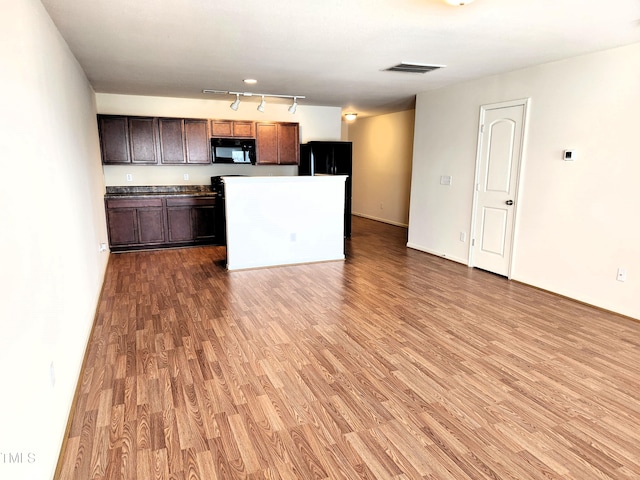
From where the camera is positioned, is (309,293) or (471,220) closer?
(309,293)

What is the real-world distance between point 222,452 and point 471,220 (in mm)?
4483

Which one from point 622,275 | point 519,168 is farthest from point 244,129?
point 622,275

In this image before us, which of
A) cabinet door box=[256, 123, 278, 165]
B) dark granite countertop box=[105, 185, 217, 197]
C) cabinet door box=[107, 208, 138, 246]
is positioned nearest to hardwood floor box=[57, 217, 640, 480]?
cabinet door box=[107, 208, 138, 246]

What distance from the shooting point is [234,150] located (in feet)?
22.5

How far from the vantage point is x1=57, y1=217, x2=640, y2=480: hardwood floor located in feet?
6.28

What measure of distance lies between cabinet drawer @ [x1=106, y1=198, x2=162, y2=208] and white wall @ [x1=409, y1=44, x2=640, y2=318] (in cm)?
464

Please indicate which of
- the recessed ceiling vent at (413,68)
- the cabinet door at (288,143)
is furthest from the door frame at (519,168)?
the cabinet door at (288,143)

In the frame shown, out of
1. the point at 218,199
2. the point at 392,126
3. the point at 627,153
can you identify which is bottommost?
the point at 218,199

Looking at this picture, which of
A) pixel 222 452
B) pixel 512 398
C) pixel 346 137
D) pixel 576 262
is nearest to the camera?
pixel 222 452

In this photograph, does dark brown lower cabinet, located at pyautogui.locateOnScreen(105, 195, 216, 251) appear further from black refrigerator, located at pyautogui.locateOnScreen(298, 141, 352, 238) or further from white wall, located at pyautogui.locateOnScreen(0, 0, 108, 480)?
white wall, located at pyautogui.locateOnScreen(0, 0, 108, 480)

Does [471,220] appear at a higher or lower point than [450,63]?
lower

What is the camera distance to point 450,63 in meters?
4.22

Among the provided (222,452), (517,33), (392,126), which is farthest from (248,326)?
(392,126)

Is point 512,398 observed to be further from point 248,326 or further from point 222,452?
point 248,326
